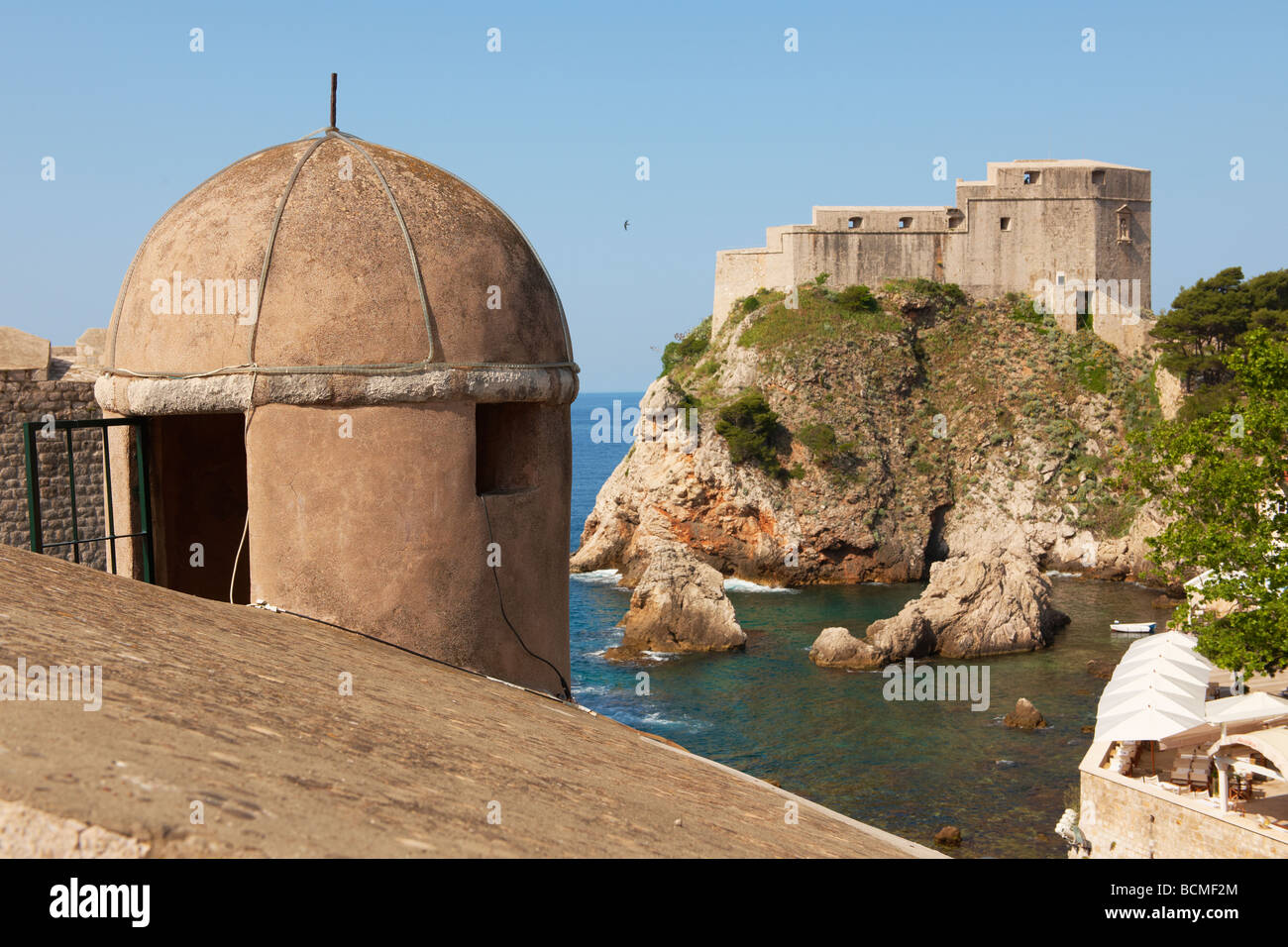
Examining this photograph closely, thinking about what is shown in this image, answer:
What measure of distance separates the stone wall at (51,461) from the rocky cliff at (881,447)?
104ft

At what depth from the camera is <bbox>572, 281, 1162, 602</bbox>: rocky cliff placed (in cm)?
4647

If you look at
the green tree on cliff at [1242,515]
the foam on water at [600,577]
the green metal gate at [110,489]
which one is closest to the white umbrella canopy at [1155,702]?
the green tree on cliff at [1242,515]

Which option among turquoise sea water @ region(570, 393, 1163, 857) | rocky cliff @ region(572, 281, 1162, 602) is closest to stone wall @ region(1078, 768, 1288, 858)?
turquoise sea water @ region(570, 393, 1163, 857)

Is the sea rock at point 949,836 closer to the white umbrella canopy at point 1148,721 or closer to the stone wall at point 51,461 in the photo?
the white umbrella canopy at point 1148,721

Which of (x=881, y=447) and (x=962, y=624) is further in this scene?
(x=881, y=447)

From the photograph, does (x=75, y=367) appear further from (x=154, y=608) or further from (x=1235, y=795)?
(x=1235, y=795)

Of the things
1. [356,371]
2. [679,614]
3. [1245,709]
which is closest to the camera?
[356,371]

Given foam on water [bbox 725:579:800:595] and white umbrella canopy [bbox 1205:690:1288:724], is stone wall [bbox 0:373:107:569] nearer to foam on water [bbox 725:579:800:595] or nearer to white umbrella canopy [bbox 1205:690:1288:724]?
white umbrella canopy [bbox 1205:690:1288:724]

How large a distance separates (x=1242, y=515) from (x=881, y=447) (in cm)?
3203

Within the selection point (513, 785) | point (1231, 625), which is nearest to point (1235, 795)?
point (1231, 625)

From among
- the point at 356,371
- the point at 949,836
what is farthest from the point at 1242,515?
the point at 356,371

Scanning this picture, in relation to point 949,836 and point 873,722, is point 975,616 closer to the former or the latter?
point 873,722

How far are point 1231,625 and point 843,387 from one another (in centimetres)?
3466

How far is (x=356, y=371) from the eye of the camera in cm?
521
